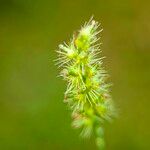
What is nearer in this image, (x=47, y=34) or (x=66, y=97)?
(x=66, y=97)

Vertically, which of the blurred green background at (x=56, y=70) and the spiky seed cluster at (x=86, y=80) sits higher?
the blurred green background at (x=56, y=70)

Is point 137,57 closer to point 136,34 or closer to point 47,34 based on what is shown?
point 136,34

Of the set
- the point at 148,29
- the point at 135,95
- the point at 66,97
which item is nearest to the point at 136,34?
the point at 148,29

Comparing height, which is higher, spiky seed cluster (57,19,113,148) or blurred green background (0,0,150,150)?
blurred green background (0,0,150,150)

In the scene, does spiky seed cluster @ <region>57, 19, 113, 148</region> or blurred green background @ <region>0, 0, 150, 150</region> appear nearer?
spiky seed cluster @ <region>57, 19, 113, 148</region>

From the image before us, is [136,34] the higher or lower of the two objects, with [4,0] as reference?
lower
